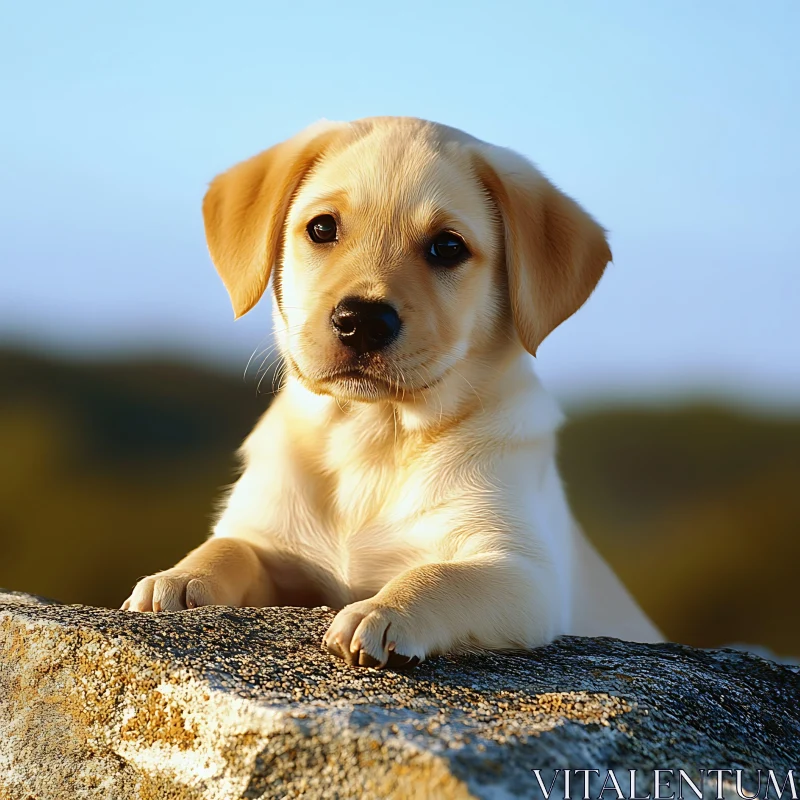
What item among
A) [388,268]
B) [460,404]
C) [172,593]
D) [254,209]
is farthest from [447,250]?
[172,593]

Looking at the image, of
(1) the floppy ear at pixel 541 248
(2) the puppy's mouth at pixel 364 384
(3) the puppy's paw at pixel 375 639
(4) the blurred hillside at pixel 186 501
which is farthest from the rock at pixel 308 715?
(4) the blurred hillside at pixel 186 501

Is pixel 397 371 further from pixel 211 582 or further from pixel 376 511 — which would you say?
pixel 211 582

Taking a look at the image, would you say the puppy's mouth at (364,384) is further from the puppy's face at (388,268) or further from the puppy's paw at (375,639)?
the puppy's paw at (375,639)

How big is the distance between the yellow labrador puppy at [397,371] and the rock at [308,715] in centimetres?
50

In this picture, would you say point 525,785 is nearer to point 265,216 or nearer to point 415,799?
point 415,799

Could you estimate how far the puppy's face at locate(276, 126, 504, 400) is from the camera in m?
3.93

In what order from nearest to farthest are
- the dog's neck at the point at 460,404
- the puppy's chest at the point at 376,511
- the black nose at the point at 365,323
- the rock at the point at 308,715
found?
the rock at the point at 308,715, the black nose at the point at 365,323, the puppy's chest at the point at 376,511, the dog's neck at the point at 460,404

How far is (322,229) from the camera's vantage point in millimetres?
4379

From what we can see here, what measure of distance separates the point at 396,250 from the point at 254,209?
0.90 meters

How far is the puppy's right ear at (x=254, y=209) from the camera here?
4637mm

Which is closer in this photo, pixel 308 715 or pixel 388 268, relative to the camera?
pixel 308 715

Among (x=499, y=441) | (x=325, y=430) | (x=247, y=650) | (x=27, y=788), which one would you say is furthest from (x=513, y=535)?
(x=27, y=788)

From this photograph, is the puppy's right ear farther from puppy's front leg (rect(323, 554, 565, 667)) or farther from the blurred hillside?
the blurred hillside

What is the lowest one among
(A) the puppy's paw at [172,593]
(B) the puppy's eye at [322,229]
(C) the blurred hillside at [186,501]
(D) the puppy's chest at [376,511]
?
(C) the blurred hillside at [186,501]
